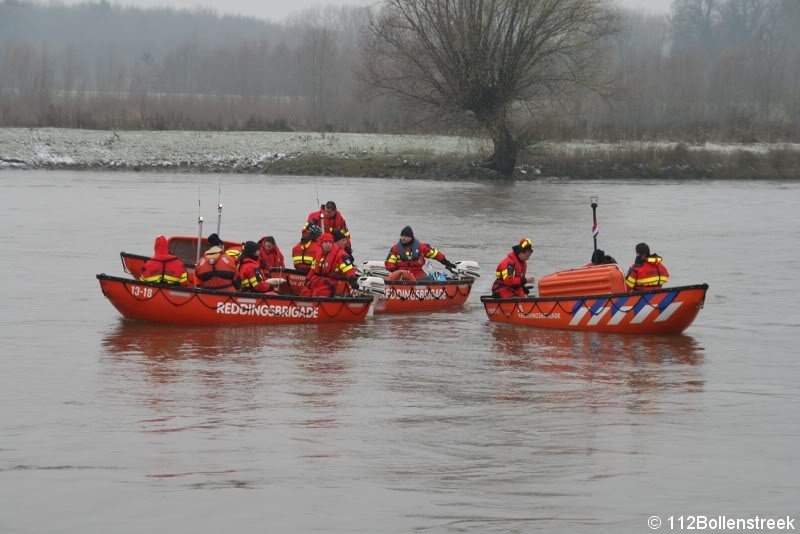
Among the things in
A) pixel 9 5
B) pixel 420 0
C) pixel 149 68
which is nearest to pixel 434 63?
pixel 420 0

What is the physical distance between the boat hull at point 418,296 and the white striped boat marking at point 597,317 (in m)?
2.76

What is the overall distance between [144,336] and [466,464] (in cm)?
698

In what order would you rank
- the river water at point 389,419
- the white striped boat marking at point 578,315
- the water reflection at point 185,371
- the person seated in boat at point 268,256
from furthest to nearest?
1. the person seated in boat at point 268,256
2. the white striped boat marking at point 578,315
3. the water reflection at point 185,371
4. the river water at point 389,419

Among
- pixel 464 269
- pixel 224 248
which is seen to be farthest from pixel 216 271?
pixel 464 269

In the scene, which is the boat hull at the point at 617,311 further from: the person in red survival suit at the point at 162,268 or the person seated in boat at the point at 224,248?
the person in red survival suit at the point at 162,268

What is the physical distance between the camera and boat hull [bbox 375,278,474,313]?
1834 cm

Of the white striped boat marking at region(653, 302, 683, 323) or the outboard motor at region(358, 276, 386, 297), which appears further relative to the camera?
the outboard motor at region(358, 276, 386, 297)

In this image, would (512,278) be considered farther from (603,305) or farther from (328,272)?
(328,272)

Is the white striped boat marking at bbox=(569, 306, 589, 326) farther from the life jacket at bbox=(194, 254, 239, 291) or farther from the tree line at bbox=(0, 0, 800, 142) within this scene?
the tree line at bbox=(0, 0, 800, 142)

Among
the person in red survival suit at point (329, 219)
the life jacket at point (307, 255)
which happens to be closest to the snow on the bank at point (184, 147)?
the person in red survival suit at point (329, 219)

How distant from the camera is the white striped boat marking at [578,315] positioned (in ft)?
54.3

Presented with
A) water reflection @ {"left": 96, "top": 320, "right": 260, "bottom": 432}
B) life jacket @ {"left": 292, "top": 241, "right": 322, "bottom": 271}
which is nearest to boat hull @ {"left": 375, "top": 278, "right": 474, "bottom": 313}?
life jacket @ {"left": 292, "top": 241, "right": 322, "bottom": 271}

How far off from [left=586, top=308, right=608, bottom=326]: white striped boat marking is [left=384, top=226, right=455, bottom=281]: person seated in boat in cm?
293

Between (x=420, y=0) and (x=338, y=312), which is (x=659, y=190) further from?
(x=338, y=312)
